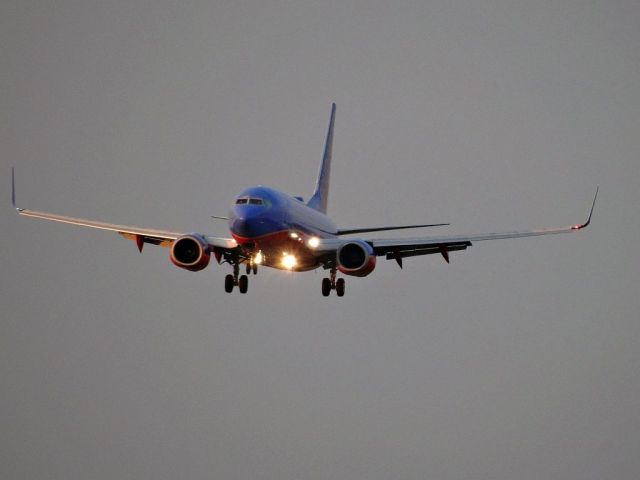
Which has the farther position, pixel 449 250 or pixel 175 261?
pixel 449 250

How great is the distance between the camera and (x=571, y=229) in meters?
53.5

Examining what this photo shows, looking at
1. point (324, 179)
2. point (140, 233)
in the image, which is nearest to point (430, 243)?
point (140, 233)

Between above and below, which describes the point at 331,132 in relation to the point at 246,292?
above

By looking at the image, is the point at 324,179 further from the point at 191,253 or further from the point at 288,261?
the point at 191,253

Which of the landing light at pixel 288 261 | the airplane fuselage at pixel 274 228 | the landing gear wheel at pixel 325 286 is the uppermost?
the airplane fuselage at pixel 274 228

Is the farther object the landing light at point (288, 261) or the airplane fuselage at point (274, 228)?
the landing light at point (288, 261)

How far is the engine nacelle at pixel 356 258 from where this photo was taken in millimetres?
52531

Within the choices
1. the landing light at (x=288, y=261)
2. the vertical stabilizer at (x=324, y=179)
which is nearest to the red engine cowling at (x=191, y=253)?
the landing light at (x=288, y=261)

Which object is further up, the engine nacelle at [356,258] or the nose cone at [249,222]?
the nose cone at [249,222]

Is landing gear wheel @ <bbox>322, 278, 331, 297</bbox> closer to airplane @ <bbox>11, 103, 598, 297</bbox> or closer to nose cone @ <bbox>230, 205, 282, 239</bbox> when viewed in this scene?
airplane @ <bbox>11, 103, 598, 297</bbox>

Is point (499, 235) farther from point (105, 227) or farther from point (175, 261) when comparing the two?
point (105, 227)

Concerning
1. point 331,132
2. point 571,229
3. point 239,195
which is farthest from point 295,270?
point 331,132

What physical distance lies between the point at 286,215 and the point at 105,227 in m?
11.2

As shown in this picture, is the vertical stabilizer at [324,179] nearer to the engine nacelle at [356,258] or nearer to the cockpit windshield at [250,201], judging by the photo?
the engine nacelle at [356,258]
